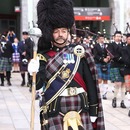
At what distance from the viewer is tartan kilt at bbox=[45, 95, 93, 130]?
3695 millimetres

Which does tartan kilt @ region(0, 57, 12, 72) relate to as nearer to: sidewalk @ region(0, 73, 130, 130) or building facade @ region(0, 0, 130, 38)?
sidewalk @ region(0, 73, 130, 130)

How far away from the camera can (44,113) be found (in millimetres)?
3768

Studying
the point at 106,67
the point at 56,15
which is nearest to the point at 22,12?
the point at 106,67

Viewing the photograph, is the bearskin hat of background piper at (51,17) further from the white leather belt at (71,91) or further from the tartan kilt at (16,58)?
the tartan kilt at (16,58)

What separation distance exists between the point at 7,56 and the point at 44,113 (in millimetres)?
11347

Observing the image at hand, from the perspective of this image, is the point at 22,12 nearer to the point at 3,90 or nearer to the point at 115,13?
the point at 115,13

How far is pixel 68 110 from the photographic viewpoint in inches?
146

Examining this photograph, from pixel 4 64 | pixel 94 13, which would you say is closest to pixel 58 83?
pixel 4 64

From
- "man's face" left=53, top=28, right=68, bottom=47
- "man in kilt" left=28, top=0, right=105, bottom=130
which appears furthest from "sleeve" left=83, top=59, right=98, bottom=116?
"man's face" left=53, top=28, right=68, bottom=47

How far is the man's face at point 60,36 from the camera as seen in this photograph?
383 cm

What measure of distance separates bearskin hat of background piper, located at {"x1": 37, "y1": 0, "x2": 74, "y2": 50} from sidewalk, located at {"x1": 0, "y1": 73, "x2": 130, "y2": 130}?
3.69m

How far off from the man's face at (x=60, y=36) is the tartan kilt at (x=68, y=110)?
504 mm

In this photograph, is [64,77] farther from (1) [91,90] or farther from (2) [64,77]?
(1) [91,90]

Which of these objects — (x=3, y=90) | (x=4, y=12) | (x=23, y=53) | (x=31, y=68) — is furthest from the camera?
(x=4, y=12)
